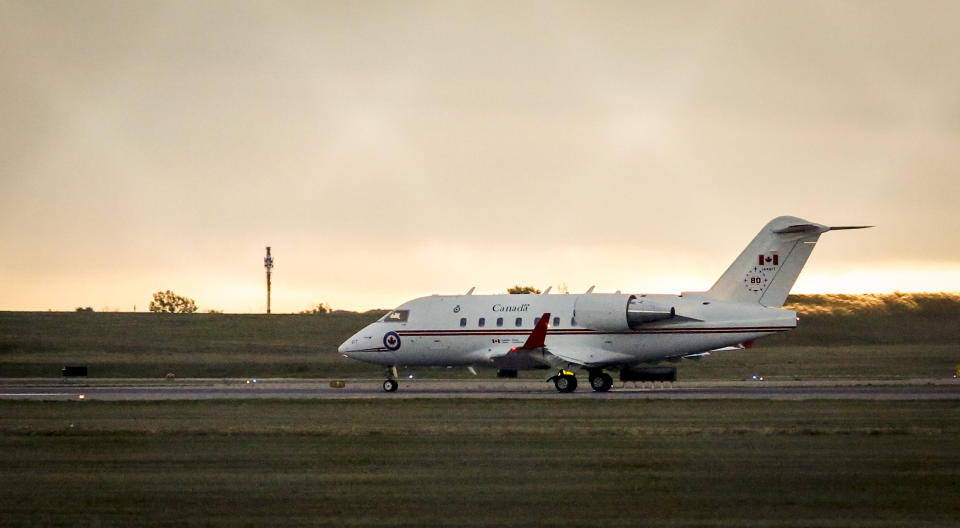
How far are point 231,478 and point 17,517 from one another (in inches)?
179

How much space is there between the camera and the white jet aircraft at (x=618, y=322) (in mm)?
44312

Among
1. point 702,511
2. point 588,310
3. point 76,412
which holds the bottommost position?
point 702,511

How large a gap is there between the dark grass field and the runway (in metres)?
6.18

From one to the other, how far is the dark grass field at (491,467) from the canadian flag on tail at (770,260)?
875cm

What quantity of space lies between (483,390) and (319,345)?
3718 centimetres

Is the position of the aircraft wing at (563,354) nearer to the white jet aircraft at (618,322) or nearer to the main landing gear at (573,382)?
the white jet aircraft at (618,322)

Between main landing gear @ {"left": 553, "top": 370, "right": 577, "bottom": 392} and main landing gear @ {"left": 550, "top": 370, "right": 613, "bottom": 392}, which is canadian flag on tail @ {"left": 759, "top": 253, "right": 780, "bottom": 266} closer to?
main landing gear @ {"left": 550, "top": 370, "right": 613, "bottom": 392}

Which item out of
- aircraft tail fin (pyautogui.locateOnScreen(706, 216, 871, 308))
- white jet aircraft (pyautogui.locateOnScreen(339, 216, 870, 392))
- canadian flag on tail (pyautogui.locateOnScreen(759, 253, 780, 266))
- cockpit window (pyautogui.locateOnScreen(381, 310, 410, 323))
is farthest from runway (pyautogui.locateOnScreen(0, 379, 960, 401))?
canadian flag on tail (pyautogui.locateOnScreen(759, 253, 780, 266))

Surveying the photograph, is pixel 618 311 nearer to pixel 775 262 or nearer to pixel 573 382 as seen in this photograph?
pixel 573 382

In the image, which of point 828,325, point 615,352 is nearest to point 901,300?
point 828,325

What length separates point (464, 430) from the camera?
29734 mm

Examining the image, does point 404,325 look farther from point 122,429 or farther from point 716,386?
point 122,429

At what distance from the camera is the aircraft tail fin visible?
4438cm

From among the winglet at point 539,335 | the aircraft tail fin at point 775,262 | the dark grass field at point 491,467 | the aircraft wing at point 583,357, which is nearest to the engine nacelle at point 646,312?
the aircraft wing at point 583,357
